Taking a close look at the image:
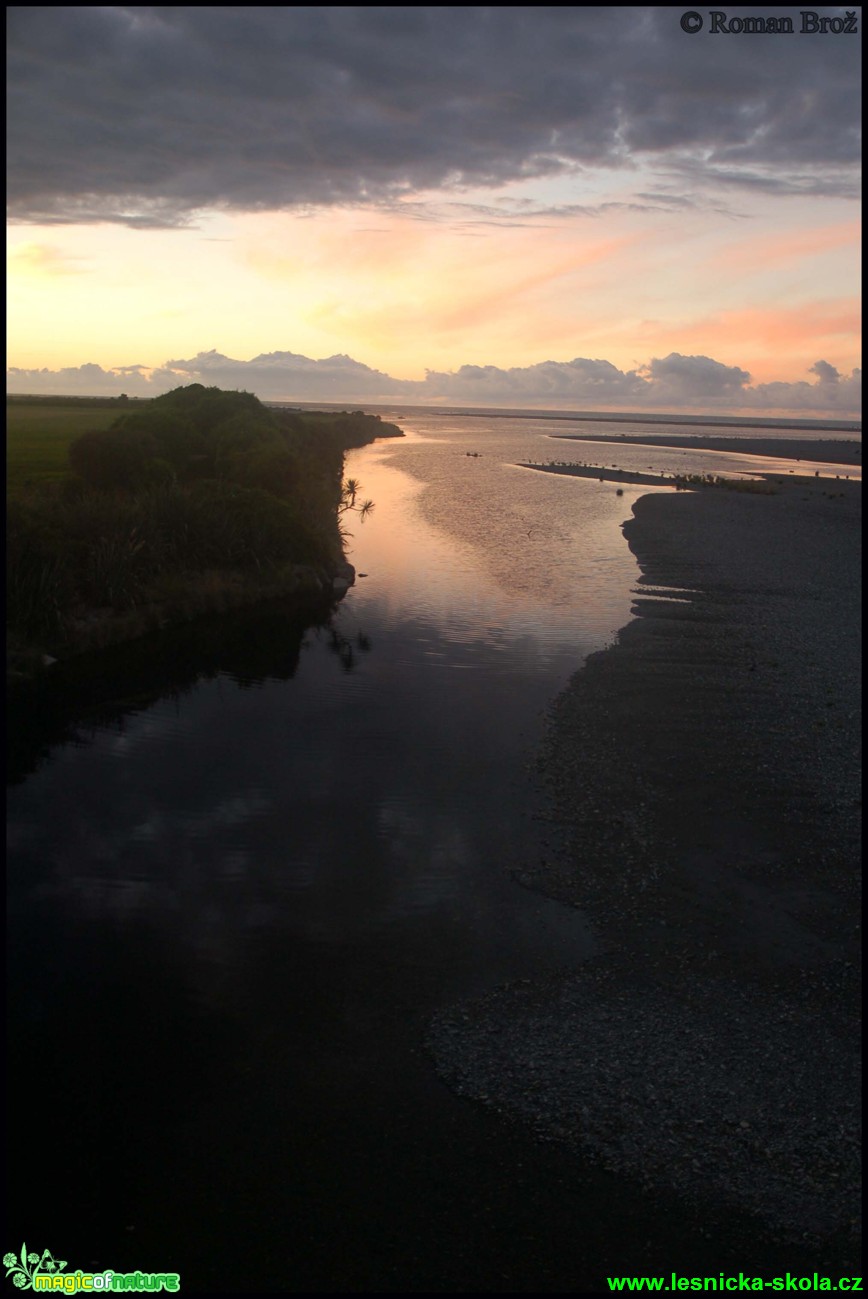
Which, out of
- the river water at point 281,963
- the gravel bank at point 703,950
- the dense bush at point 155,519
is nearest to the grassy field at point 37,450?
the dense bush at point 155,519

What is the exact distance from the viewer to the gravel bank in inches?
389

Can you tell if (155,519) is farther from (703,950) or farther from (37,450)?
(37,450)

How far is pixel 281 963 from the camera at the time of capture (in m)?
13.4

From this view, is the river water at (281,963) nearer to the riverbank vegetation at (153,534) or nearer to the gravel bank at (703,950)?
the gravel bank at (703,950)

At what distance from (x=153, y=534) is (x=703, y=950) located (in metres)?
27.4

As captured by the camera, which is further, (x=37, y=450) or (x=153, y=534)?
(x=37, y=450)

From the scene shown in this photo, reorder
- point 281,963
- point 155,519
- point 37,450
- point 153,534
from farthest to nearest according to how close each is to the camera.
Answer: point 37,450 < point 155,519 < point 153,534 < point 281,963

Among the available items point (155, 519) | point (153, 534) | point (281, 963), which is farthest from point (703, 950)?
point (155, 519)

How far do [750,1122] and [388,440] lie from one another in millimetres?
161204

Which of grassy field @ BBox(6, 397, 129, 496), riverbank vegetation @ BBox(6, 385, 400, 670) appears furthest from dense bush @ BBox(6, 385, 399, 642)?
grassy field @ BBox(6, 397, 129, 496)

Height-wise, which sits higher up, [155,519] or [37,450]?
[37,450]

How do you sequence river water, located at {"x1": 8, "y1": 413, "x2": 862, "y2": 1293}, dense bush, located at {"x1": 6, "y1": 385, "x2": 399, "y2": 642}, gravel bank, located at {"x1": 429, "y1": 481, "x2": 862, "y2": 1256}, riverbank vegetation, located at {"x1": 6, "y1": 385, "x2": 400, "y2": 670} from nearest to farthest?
river water, located at {"x1": 8, "y1": 413, "x2": 862, "y2": 1293}, gravel bank, located at {"x1": 429, "y1": 481, "x2": 862, "y2": 1256}, riverbank vegetation, located at {"x1": 6, "y1": 385, "x2": 400, "y2": 670}, dense bush, located at {"x1": 6, "y1": 385, "x2": 399, "y2": 642}

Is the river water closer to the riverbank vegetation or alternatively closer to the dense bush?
the riverbank vegetation

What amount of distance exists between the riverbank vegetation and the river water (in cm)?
263
